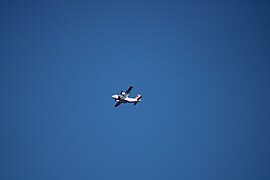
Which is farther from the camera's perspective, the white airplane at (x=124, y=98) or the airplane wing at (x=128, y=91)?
the white airplane at (x=124, y=98)

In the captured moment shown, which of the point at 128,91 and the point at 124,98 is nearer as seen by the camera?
the point at 128,91

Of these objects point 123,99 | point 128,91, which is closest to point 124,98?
point 123,99

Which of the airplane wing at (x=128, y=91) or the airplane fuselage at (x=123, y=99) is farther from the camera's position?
the airplane fuselage at (x=123, y=99)

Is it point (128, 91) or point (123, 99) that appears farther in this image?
point (123, 99)

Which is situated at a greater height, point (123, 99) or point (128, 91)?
point (128, 91)

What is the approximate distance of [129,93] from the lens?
132 metres

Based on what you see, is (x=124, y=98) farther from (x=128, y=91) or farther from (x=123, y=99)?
(x=128, y=91)

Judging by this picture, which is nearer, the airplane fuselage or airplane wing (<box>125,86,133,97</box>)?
airplane wing (<box>125,86,133,97</box>)

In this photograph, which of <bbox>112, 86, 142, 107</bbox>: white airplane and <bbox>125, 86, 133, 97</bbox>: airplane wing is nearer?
<bbox>125, 86, 133, 97</bbox>: airplane wing
